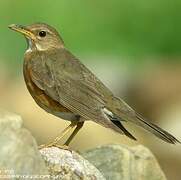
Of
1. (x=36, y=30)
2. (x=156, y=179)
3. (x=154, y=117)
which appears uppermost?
(x=36, y=30)

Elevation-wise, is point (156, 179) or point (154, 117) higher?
point (156, 179)

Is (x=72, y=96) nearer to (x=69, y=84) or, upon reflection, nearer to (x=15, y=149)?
(x=69, y=84)

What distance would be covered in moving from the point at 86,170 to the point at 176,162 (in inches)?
304

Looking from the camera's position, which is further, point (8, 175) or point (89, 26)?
point (89, 26)

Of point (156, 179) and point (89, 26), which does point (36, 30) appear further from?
point (89, 26)

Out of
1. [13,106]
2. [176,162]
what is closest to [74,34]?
[13,106]

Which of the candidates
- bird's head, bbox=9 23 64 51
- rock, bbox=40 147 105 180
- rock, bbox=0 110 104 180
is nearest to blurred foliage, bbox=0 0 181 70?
bird's head, bbox=9 23 64 51

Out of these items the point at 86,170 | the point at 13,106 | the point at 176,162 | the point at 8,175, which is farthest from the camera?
the point at 13,106

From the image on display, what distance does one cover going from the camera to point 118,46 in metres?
26.9

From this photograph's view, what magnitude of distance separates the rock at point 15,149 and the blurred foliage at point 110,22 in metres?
14.3

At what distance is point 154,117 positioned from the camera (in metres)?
22.8

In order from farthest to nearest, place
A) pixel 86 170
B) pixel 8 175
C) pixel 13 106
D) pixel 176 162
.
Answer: pixel 13 106 → pixel 176 162 → pixel 86 170 → pixel 8 175

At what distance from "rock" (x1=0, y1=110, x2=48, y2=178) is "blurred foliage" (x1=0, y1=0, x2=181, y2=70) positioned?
47.1 feet

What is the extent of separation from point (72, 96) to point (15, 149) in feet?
9.84
